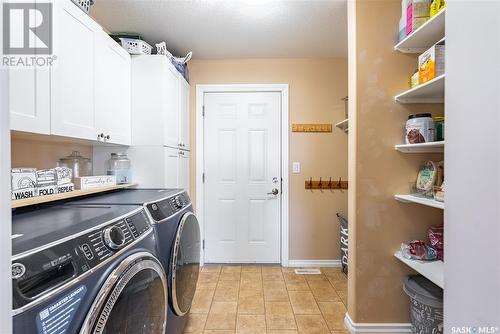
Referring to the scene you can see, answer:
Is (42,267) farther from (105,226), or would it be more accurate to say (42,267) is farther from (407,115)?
(407,115)

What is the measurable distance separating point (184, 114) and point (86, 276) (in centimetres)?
220

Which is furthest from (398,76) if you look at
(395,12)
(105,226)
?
(105,226)

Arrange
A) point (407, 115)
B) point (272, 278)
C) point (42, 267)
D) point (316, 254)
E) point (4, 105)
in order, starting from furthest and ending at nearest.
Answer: point (316, 254) < point (272, 278) < point (407, 115) < point (42, 267) < point (4, 105)

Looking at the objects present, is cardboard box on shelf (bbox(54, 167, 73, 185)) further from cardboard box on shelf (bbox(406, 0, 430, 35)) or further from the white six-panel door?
cardboard box on shelf (bbox(406, 0, 430, 35))

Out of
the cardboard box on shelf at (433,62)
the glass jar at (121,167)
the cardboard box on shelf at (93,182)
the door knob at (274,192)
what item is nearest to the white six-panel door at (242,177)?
the door knob at (274,192)

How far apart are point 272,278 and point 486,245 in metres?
2.16

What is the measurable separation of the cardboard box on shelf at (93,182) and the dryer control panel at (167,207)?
0.58 metres

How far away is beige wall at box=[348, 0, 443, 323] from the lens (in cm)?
170

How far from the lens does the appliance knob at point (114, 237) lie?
86cm

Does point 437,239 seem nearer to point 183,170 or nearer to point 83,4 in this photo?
point 183,170

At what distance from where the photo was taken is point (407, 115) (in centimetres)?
169

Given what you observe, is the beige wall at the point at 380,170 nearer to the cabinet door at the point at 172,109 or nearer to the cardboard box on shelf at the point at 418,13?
the cardboard box on shelf at the point at 418,13

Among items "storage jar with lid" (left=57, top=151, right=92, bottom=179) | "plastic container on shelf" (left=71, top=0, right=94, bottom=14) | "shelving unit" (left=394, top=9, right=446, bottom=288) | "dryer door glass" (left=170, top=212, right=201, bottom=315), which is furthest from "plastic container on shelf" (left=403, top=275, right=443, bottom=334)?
"plastic container on shelf" (left=71, top=0, right=94, bottom=14)

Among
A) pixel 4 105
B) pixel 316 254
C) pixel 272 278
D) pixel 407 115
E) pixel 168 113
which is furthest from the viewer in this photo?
pixel 316 254
